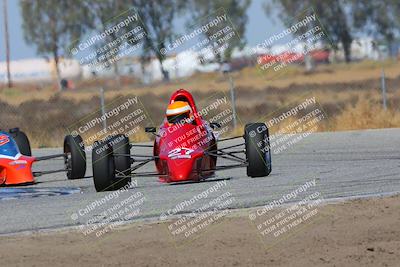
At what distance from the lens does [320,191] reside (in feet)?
44.7

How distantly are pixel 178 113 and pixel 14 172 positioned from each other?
2.63 m

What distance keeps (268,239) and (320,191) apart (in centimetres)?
332

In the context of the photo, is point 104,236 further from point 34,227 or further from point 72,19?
point 72,19

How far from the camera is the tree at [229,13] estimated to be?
65125 mm

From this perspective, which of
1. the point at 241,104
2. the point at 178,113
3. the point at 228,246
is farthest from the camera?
the point at 241,104

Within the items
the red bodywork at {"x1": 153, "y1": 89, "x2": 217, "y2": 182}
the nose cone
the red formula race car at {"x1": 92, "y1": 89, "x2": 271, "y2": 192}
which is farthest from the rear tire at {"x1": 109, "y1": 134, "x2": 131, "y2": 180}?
the nose cone

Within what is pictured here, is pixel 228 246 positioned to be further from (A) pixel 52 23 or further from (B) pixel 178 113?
(A) pixel 52 23

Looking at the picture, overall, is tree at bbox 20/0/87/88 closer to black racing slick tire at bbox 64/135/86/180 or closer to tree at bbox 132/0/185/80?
tree at bbox 132/0/185/80

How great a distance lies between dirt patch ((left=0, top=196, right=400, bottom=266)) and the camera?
9.56 meters

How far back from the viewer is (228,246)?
1013 centimetres

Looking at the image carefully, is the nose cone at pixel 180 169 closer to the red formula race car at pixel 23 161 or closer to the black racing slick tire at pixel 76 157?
the red formula race car at pixel 23 161

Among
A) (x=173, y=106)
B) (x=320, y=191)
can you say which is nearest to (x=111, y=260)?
(x=320, y=191)

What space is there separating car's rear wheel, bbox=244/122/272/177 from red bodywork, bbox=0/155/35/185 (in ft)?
11.1

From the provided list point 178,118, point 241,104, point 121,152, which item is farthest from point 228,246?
point 241,104
